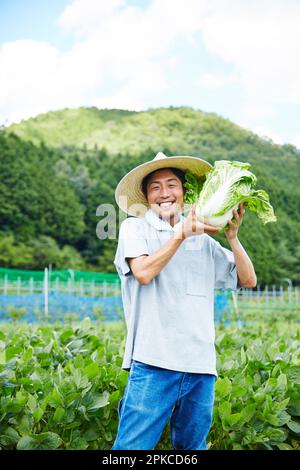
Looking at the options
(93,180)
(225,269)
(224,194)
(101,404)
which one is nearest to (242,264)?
(225,269)

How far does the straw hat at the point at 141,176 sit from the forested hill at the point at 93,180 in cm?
3293

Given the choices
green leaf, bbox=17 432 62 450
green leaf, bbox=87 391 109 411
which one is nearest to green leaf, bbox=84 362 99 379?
green leaf, bbox=87 391 109 411

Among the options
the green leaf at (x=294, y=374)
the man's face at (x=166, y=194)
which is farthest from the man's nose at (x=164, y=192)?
the green leaf at (x=294, y=374)

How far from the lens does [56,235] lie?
A: 4016 centimetres

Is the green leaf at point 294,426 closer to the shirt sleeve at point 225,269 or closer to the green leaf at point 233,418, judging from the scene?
the green leaf at point 233,418

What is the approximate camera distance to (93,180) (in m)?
45.2

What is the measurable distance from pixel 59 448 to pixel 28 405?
1.00 feet

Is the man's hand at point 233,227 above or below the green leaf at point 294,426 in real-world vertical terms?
above

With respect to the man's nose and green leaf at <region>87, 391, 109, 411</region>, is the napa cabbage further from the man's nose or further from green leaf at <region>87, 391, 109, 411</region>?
green leaf at <region>87, 391, 109, 411</region>

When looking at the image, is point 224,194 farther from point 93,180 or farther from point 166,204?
point 93,180

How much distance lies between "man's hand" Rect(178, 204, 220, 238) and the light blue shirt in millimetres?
109

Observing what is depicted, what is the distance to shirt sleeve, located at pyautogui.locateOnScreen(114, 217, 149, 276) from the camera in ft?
8.66

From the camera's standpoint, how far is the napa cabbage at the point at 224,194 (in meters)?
2.67

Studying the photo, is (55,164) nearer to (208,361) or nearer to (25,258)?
(25,258)
